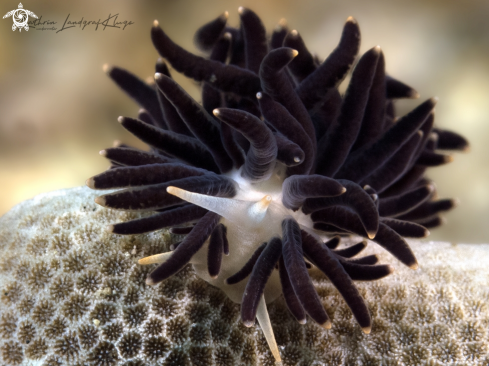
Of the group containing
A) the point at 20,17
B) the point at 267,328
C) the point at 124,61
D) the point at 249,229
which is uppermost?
the point at 20,17

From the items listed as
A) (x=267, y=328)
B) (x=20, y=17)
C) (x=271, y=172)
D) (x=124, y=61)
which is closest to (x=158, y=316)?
(x=267, y=328)

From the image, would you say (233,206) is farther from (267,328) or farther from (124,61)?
(124,61)

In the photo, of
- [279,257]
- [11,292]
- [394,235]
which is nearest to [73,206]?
[11,292]

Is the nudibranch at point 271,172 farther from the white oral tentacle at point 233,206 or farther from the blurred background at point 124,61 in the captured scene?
the blurred background at point 124,61

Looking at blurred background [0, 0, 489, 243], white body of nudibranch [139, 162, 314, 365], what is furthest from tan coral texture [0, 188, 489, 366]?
blurred background [0, 0, 489, 243]

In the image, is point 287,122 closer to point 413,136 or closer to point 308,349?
point 413,136

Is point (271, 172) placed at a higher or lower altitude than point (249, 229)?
higher
